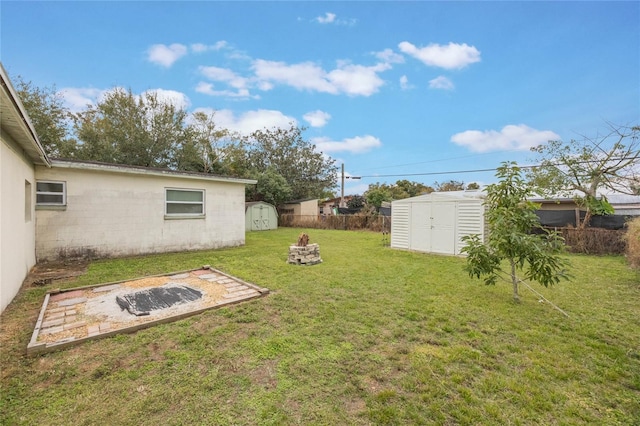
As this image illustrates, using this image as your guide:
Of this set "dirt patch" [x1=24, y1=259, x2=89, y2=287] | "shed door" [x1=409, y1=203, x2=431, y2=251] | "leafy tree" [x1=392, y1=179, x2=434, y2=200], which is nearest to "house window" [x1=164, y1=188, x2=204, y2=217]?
"dirt patch" [x1=24, y1=259, x2=89, y2=287]

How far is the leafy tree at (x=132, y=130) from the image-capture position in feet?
55.6

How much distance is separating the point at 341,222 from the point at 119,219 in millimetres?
12042

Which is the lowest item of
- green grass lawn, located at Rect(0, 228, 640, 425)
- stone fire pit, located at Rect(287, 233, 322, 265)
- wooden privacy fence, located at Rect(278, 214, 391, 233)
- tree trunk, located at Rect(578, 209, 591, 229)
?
green grass lawn, located at Rect(0, 228, 640, 425)

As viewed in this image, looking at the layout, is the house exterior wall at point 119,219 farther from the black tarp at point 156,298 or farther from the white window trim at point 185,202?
the black tarp at point 156,298

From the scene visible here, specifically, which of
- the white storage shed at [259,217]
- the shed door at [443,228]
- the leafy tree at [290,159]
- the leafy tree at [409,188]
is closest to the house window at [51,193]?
the shed door at [443,228]

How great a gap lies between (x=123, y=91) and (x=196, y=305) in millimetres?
21076

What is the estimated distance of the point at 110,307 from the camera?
3.55 m

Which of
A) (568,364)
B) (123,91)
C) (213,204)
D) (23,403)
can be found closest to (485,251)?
(568,364)

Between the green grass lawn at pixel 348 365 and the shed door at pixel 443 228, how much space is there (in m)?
3.75

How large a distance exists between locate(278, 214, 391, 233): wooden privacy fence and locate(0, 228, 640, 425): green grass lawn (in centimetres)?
1013

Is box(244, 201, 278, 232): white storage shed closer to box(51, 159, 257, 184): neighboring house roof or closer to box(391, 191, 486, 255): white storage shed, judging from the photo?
box(51, 159, 257, 184): neighboring house roof

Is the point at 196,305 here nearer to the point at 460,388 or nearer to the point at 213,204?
the point at 460,388

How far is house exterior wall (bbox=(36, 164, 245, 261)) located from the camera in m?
6.16

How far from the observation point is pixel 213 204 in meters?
8.67
